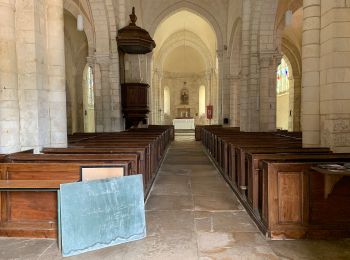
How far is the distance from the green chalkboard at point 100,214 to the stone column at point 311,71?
11.9ft

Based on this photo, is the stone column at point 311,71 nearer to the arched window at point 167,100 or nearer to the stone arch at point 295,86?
the stone arch at point 295,86

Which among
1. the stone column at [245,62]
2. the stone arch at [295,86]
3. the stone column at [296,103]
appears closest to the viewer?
the stone column at [245,62]

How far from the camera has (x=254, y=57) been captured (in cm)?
1210

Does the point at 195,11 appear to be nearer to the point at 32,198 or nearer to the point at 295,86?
the point at 295,86

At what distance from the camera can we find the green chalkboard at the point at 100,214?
351 centimetres

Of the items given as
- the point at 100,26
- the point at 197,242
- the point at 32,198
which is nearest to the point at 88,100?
the point at 100,26

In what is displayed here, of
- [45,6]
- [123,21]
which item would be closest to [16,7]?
[45,6]

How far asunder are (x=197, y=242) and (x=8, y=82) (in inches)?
161

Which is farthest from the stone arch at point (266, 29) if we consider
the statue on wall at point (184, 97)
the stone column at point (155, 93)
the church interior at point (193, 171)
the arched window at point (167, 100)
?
the arched window at point (167, 100)

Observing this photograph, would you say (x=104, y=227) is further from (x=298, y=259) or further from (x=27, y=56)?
(x=27, y=56)

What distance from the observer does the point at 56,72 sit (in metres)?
6.54

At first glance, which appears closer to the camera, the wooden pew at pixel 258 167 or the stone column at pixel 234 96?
the wooden pew at pixel 258 167

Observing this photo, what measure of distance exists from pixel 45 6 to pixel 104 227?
191 inches

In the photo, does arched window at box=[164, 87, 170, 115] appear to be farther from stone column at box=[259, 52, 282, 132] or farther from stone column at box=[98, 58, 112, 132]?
stone column at box=[259, 52, 282, 132]
